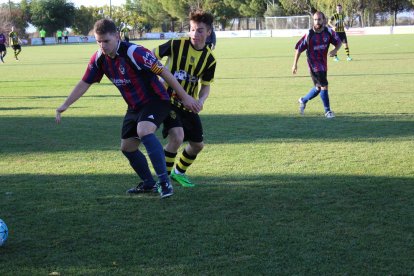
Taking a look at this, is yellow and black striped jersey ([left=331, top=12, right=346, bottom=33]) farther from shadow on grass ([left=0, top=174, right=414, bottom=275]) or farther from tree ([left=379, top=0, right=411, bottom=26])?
tree ([left=379, top=0, right=411, bottom=26])

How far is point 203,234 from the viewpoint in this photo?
4152 mm

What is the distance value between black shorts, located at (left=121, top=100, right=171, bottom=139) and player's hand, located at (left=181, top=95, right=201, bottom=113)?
23 centimetres

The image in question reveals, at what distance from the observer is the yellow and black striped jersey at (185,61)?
5469mm

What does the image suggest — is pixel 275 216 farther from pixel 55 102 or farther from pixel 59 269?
pixel 55 102

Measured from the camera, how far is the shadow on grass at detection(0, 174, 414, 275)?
11.8 feet

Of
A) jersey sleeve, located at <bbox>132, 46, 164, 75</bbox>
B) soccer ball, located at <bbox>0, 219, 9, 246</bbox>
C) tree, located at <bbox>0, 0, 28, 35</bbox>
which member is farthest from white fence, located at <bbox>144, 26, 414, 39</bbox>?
soccer ball, located at <bbox>0, 219, 9, 246</bbox>

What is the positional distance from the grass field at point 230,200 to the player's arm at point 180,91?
84 centimetres

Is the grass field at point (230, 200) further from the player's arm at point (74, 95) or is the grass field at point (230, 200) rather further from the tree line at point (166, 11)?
the tree line at point (166, 11)

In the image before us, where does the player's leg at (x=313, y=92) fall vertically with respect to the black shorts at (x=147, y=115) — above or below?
below

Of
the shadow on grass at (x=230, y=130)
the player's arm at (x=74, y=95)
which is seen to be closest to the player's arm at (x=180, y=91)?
the player's arm at (x=74, y=95)

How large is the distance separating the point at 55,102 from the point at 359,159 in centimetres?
Answer: 806

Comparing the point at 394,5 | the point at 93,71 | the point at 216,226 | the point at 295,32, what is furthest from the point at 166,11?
the point at 216,226

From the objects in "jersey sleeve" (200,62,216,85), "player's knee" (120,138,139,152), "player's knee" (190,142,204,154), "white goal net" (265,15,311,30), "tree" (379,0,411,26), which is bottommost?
"player's knee" (190,142,204,154)

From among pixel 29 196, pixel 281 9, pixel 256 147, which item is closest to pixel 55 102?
pixel 256 147
